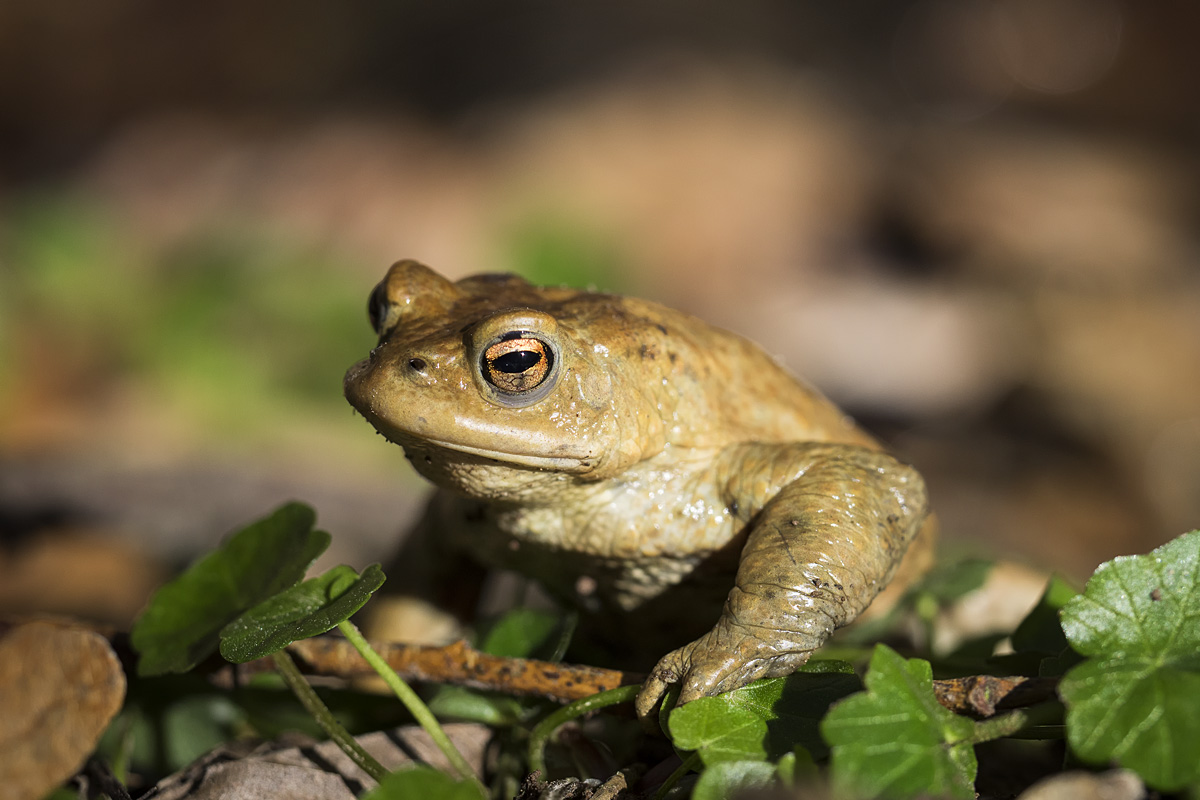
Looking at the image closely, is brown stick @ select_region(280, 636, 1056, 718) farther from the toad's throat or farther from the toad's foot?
the toad's throat

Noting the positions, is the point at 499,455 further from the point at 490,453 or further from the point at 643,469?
the point at 643,469

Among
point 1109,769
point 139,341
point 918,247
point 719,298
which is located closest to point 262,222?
point 139,341

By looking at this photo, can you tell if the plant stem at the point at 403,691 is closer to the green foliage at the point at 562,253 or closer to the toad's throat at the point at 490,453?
the toad's throat at the point at 490,453

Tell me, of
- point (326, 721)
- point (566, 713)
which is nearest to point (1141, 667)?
point (566, 713)

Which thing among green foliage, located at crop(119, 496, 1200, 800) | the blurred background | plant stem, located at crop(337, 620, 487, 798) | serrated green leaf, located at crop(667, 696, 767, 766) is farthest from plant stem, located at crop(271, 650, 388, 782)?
the blurred background

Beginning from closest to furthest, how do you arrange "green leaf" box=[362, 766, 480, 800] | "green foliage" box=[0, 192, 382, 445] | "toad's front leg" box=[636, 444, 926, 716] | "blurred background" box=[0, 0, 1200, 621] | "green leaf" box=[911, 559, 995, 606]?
"green leaf" box=[362, 766, 480, 800]
"toad's front leg" box=[636, 444, 926, 716]
"green leaf" box=[911, 559, 995, 606]
"blurred background" box=[0, 0, 1200, 621]
"green foliage" box=[0, 192, 382, 445]

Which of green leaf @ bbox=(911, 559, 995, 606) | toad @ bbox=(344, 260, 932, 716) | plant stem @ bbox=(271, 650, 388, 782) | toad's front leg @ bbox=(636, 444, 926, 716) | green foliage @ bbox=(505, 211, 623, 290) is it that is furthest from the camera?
green foliage @ bbox=(505, 211, 623, 290)
